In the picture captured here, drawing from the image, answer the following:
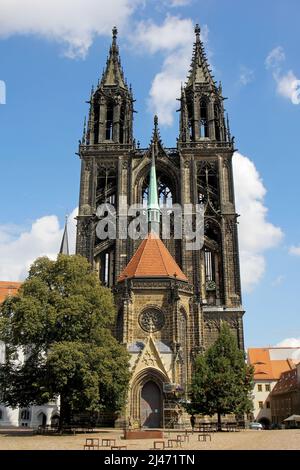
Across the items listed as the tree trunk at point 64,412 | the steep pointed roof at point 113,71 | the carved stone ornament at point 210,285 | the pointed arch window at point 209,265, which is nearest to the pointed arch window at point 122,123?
the steep pointed roof at point 113,71

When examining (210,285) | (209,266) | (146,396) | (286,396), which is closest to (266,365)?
(286,396)

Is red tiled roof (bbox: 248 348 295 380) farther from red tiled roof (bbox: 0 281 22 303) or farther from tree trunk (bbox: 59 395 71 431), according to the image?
tree trunk (bbox: 59 395 71 431)

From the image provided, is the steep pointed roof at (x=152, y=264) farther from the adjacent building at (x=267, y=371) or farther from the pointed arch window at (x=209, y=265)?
the adjacent building at (x=267, y=371)

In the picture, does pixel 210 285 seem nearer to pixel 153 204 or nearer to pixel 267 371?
pixel 153 204

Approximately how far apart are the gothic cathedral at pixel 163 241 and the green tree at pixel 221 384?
3.12m

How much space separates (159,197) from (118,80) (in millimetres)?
13522

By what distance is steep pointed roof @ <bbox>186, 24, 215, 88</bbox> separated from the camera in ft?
171

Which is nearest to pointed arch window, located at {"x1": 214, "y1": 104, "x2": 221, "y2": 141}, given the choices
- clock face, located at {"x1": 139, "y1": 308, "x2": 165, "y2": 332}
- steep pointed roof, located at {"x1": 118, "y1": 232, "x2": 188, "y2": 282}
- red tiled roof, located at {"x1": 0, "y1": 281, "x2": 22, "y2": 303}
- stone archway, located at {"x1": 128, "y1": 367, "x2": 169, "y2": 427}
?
steep pointed roof, located at {"x1": 118, "y1": 232, "x2": 188, "y2": 282}

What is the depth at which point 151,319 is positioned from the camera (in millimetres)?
35562

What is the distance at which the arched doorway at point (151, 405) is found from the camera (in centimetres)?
3231
